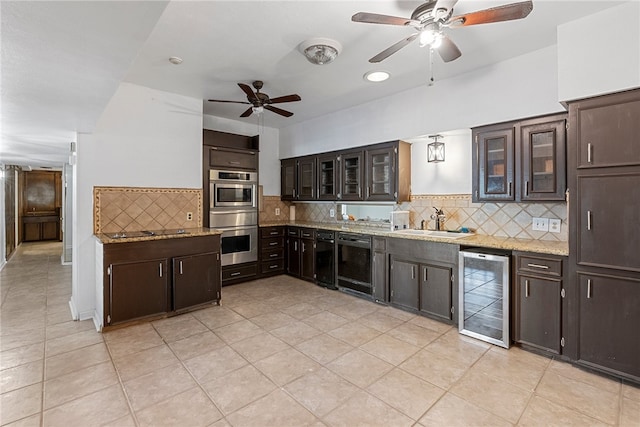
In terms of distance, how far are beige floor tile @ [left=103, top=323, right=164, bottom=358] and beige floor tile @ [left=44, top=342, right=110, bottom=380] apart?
8 cm

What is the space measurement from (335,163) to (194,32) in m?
2.65

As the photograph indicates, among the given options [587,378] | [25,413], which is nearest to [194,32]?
[25,413]

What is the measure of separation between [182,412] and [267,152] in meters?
4.46

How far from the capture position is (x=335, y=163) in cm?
472

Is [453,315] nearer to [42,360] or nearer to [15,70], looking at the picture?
[42,360]

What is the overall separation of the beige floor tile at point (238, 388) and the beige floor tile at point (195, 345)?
49cm

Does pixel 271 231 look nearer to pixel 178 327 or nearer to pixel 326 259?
pixel 326 259

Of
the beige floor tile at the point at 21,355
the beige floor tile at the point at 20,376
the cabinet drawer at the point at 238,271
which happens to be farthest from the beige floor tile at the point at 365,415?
the cabinet drawer at the point at 238,271

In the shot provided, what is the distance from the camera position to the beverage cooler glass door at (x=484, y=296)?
272 cm

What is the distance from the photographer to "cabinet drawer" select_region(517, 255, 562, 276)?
2.48 m

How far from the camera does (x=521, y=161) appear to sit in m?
2.91

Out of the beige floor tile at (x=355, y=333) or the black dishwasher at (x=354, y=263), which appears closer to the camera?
the beige floor tile at (x=355, y=333)

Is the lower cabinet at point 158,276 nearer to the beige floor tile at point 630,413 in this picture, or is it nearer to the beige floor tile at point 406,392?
the beige floor tile at point 406,392

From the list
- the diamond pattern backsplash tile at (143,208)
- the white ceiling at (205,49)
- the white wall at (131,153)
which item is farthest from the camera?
the diamond pattern backsplash tile at (143,208)
